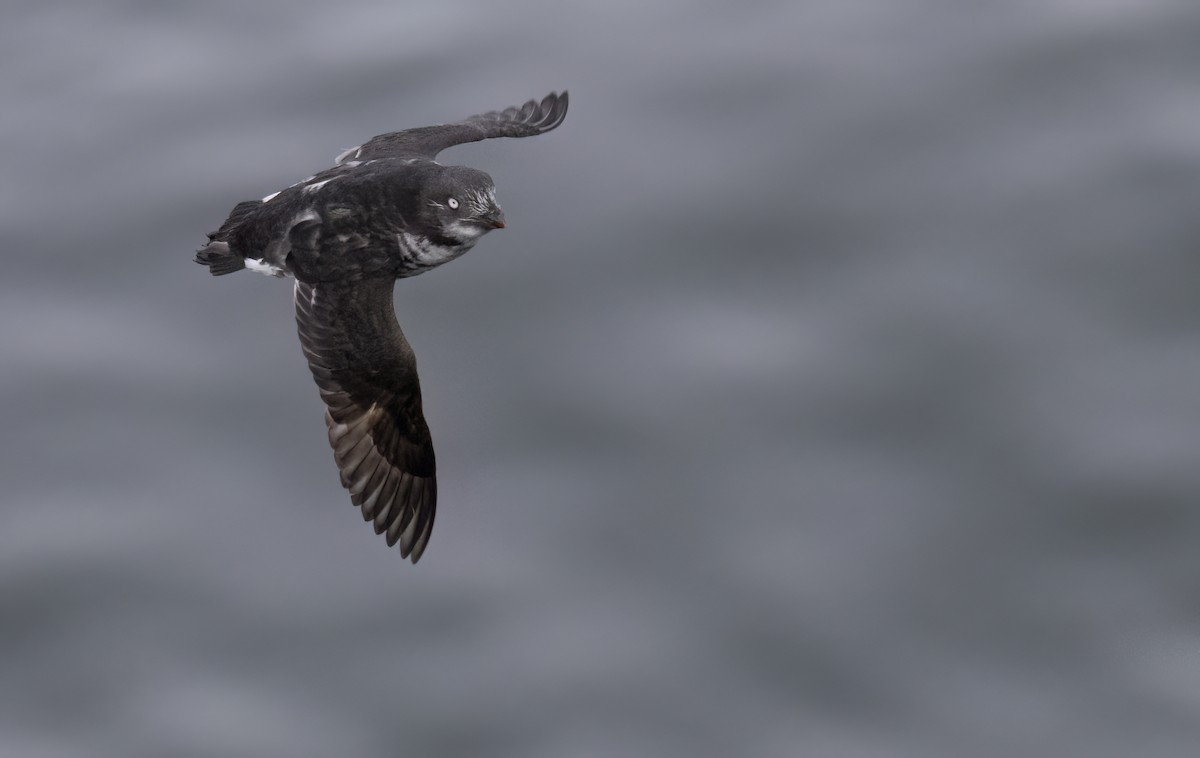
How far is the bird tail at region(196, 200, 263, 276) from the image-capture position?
13.0m

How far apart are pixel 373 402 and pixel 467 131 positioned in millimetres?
2035

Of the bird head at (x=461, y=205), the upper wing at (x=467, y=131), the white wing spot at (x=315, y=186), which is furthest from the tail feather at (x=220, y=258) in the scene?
the bird head at (x=461, y=205)

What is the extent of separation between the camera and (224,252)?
13.0 metres

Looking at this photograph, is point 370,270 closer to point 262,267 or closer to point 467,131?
point 262,267

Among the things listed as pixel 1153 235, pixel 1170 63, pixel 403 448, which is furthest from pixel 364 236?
pixel 1170 63

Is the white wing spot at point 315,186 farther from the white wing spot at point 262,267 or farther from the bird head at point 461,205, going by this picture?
the bird head at point 461,205

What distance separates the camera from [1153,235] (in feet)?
50.6

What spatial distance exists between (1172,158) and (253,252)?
678 centimetres

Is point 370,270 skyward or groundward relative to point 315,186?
groundward

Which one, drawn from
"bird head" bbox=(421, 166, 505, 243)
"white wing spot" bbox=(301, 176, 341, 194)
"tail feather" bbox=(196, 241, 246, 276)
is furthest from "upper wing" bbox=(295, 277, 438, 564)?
"bird head" bbox=(421, 166, 505, 243)

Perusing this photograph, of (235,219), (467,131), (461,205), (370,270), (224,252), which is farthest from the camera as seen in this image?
(467,131)

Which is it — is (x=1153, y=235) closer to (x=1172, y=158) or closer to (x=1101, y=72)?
(x=1172, y=158)

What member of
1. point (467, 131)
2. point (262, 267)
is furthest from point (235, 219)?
point (467, 131)

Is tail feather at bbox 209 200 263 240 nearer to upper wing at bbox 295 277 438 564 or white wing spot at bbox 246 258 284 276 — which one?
white wing spot at bbox 246 258 284 276
